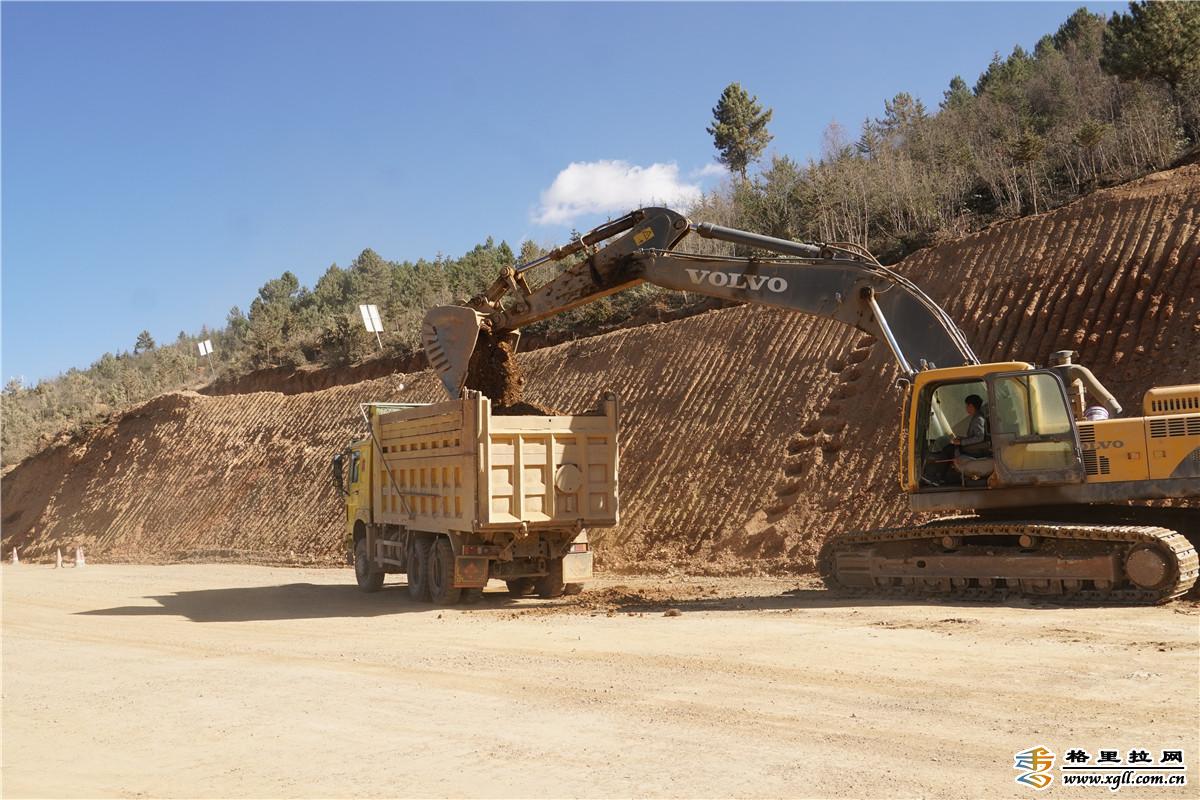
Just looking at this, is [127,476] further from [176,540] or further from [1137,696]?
[1137,696]

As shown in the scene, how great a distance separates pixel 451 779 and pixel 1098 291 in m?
15.5

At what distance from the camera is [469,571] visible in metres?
13.6

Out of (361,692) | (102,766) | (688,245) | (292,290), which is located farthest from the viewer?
(292,290)

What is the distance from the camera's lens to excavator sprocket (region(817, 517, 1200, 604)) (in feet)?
35.0

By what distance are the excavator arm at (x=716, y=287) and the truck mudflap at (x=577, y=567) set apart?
9.60 feet

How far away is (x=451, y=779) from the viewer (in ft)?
19.3

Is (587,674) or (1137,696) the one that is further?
(587,674)

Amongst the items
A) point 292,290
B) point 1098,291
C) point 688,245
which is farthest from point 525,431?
point 292,290

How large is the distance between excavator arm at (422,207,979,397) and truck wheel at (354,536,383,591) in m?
4.09

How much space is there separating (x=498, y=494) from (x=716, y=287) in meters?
3.87

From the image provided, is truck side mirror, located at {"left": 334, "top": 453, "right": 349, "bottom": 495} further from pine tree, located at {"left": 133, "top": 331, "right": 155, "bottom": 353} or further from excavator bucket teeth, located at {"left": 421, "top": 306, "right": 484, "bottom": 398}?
pine tree, located at {"left": 133, "top": 331, "right": 155, "bottom": 353}

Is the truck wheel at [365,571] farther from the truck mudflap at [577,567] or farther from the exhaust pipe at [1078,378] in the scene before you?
the exhaust pipe at [1078,378]

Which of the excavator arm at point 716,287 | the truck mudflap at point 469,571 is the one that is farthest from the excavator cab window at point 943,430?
the truck mudflap at point 469,571

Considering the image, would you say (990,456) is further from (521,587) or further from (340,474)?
(340,474)
